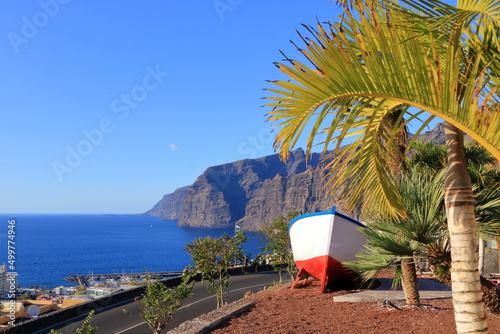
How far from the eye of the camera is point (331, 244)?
43.4 ft

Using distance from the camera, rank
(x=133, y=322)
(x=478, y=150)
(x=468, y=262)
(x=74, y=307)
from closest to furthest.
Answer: (x=468, y=262) → (x=478, y=150) → (x=133, y=322) → (x=74, y=307)

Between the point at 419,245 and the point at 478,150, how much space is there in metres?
8.22

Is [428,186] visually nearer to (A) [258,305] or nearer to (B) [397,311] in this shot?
(B) [397,311]

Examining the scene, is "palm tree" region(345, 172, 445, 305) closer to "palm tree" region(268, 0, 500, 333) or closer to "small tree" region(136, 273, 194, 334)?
"palm tree" region(268, 0, 500, 333)

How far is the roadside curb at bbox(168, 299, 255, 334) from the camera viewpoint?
8556 millimetres

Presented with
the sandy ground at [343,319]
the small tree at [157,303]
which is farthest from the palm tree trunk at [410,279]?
the small tree at [157,303]

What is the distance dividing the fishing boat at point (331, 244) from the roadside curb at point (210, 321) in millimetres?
3231

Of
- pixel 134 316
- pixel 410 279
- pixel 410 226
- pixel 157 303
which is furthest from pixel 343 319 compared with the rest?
pixel 134 316

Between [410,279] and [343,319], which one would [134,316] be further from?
[410,279]

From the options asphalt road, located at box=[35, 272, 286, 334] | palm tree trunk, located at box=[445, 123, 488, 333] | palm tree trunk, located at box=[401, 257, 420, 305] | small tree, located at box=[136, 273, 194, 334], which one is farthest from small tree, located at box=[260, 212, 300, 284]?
palm tree trunk, located at box=[445, 123, 488, 333]

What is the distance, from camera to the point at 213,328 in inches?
347

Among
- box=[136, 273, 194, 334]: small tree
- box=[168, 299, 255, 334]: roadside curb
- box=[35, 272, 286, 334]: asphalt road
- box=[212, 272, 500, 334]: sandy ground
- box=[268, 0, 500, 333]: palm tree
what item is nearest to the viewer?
box=[268, 0, 500, 333]: palm tree

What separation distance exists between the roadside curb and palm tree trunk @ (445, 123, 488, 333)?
225 inches

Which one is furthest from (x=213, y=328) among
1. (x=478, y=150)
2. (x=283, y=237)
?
(x=283, y=237)
